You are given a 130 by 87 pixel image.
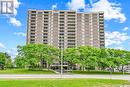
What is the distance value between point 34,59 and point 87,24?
99.0 m

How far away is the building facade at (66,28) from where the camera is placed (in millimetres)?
180250

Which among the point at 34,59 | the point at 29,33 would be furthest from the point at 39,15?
the point at 34,59

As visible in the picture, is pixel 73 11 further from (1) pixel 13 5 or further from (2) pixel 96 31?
(1) pixel 13 5

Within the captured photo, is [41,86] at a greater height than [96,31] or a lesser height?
lesser

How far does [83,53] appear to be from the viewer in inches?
3590

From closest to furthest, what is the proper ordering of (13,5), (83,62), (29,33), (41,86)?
(41,86) → (13,5) → (83,62) → (29,33)

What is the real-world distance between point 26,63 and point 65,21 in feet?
312

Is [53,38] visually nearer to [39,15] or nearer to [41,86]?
[39,15]

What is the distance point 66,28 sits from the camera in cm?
18288

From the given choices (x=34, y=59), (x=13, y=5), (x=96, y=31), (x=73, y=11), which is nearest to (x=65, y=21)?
(x=73, y=11)

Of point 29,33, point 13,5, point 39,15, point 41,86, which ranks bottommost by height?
point 41,86

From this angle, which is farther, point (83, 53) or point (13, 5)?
point (83, 53)

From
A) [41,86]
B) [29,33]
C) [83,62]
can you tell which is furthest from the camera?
[29,33]

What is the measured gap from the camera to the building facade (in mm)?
180250
